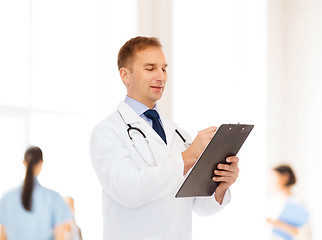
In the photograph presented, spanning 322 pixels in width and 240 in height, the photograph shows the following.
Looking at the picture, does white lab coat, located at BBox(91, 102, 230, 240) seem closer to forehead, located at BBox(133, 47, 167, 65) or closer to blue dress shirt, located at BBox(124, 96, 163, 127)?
blue dress shirt, located at BBox(124, 96, 163, 127)

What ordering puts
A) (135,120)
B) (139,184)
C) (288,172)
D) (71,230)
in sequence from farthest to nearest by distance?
1. (288,172)
2. (71,230)
3. (135,120)
4. (139,184)

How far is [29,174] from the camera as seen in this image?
6.31 feet

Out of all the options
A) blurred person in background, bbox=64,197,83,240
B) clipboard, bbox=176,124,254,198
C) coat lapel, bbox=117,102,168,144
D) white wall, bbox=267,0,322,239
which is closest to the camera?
clipboard, bbox=176,124,254,198

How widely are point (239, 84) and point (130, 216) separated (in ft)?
7.61

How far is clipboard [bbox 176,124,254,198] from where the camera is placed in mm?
1560

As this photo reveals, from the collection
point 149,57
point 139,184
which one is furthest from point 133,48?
point 139,184

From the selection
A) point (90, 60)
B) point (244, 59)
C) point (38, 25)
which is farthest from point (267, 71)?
point (38, 25)

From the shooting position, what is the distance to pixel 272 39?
407 centimetres

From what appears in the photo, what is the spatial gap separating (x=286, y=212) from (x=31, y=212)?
2256mm

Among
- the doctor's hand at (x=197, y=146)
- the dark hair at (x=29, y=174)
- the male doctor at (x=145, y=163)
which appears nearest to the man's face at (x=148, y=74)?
the male doctor at (x=145, y=163)

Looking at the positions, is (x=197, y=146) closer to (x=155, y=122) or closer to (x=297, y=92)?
(x=155, y=122)

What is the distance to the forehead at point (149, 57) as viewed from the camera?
1.83 meters

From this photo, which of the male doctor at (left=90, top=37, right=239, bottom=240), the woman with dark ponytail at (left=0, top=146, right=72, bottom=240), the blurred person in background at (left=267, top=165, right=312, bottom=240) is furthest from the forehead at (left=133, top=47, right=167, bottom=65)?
the blurred person in background at (left=267, top=165, right=312, bottom=240)

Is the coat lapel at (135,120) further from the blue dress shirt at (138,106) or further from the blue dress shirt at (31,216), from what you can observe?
the blue dress shirt at (31,216)
